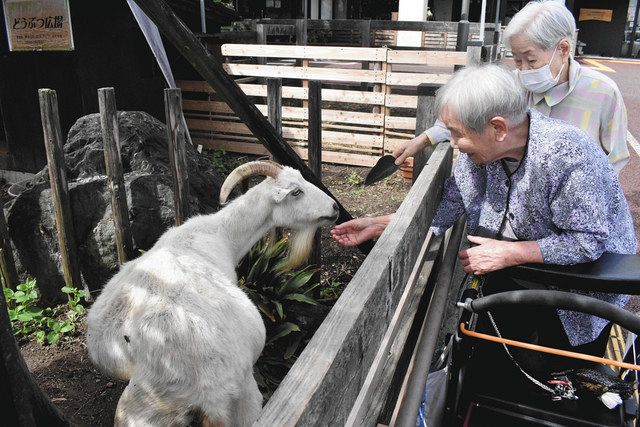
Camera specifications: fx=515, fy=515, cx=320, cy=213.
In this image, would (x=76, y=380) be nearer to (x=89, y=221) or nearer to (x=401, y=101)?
(x=89, y=221)

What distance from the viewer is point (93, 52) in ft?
24.8

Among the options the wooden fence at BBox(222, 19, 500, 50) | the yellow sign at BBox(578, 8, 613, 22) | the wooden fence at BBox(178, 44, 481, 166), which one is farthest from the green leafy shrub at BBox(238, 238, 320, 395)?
the yellow sign at BBox(578, 8, 613, 22)

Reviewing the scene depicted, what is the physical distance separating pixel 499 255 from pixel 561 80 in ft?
4.42

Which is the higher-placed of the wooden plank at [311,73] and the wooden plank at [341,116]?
the wooden plank at [311,73]

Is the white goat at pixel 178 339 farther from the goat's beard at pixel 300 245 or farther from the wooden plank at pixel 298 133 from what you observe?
the wooden plank at pixel 298 133

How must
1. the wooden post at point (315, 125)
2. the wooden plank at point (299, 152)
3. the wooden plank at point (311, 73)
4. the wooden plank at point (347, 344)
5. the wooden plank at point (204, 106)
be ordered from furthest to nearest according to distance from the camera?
1. the wooden plank at point (204, 106)
2. the wooden plank at point (299, 152)
3. the wooden plank at point (311, 73)
4. the wooden post at point (315, 125)
5. the wooden plank at point (347, 344)

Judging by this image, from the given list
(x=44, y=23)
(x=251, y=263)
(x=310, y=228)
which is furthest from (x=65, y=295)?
(x=44, y=23)

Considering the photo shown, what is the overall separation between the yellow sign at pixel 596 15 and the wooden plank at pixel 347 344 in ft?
108

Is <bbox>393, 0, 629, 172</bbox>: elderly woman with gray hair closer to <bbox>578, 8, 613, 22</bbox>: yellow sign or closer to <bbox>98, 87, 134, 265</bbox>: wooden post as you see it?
<bbox>98, 87, 134, 265</bbox>: wooden post

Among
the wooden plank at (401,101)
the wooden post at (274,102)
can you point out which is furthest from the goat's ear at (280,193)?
the wooden plank at (401,101)

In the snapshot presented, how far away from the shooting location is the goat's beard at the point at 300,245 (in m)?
3.90

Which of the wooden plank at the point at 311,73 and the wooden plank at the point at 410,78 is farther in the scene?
the wooden plank at the point at 311,73

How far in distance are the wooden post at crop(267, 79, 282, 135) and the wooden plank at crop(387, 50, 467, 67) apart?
14.6 ft

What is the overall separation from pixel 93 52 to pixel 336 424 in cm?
773
